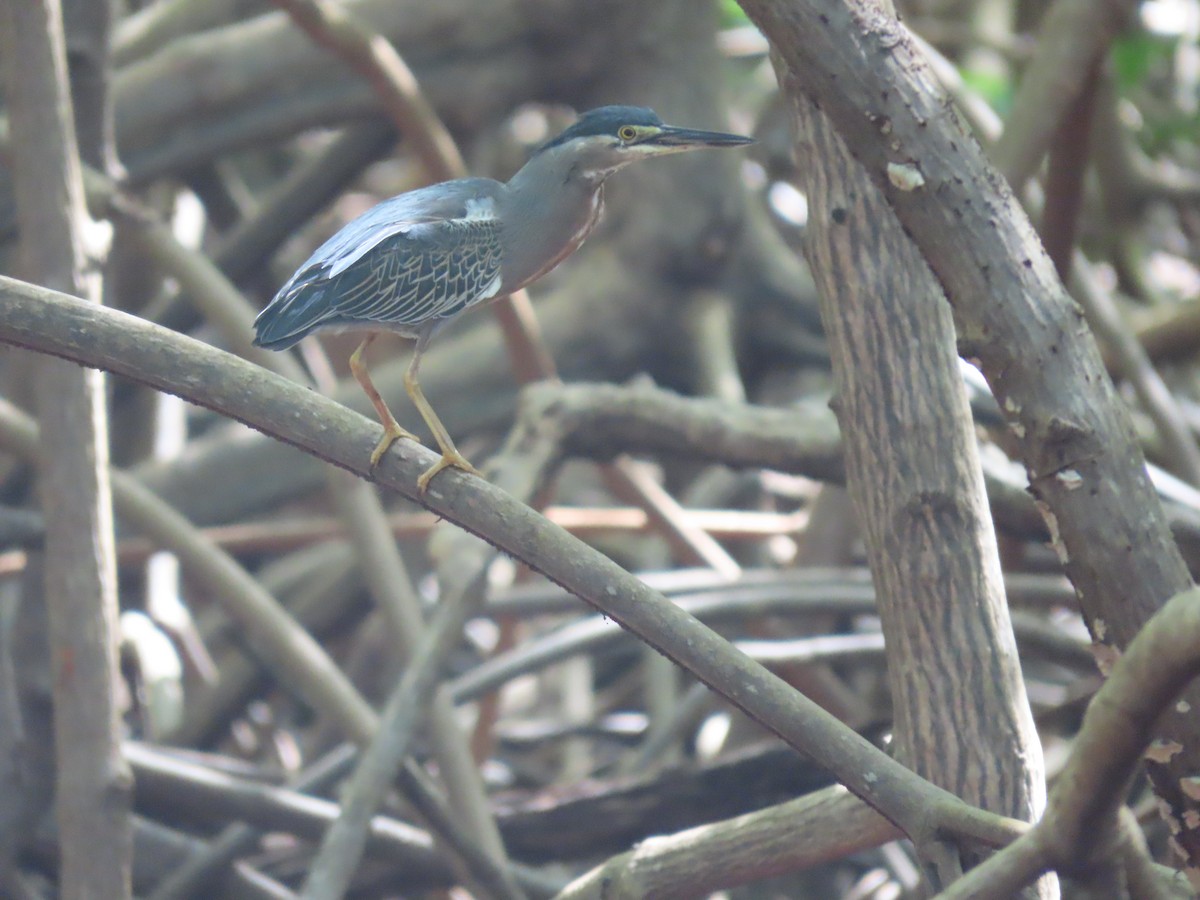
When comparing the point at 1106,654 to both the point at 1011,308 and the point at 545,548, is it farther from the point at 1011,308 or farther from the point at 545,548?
the point at 545,548

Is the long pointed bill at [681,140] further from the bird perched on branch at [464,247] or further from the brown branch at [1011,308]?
the brown branch at [1011,308]

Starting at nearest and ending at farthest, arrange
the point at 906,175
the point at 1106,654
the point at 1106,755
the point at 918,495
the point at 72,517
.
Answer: the point at 1106,755 < the point at 906,175 < the point at 1106,654 < the point at 918,495 < the point at 72,517

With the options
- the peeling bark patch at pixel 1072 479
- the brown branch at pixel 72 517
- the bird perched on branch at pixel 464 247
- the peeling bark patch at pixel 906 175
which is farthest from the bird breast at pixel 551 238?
the brown branch at pixel 72 517

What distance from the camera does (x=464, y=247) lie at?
169 centimetres

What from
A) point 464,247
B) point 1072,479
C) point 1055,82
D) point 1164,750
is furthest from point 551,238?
point 1055,82

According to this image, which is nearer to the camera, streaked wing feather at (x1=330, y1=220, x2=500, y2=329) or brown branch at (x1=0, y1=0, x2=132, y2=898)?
streaked wing feather at (x1=330, y1=220, x2=500, y2=329)

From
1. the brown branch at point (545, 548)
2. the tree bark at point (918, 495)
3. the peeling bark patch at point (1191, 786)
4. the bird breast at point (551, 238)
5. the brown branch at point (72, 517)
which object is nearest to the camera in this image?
the brown branch at point (545, 548)

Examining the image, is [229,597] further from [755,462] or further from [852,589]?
[852,589]

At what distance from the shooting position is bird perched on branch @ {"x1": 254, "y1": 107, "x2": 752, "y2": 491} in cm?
166

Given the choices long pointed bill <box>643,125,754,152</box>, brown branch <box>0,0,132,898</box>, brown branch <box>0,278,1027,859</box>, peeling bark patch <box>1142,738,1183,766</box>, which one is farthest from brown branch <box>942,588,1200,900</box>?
brown branch <box>0,0,132,898</box>

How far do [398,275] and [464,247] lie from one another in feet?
0.29

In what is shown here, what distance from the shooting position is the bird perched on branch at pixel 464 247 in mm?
Answer: 1656

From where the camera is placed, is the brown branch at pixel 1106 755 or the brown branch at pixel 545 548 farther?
the brown branch at pixel 545 548

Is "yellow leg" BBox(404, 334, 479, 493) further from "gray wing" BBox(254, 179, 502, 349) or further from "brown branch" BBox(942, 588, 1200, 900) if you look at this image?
"brown branch" BBox(942, 588, 1200, 900)
